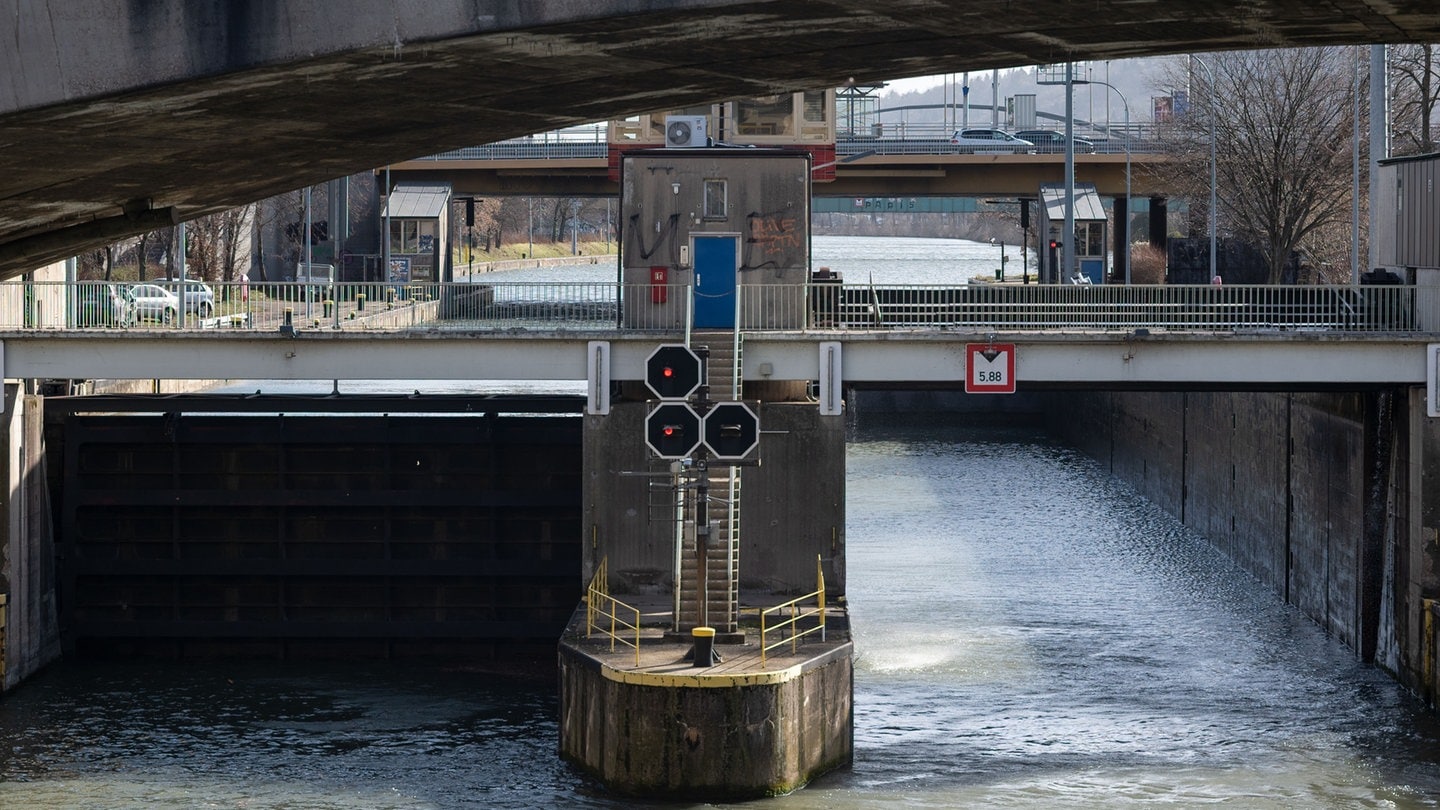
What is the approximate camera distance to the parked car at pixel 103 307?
31172mm

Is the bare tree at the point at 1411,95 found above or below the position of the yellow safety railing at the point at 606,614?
above

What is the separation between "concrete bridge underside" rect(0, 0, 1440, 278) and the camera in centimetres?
1172

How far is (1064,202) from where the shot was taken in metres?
58.6

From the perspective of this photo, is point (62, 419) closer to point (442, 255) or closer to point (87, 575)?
point (87, 575)

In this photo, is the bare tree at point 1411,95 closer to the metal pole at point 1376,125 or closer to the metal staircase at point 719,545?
the metal pole at point 1376,125

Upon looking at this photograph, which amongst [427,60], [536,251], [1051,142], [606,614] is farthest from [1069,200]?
[536,251]

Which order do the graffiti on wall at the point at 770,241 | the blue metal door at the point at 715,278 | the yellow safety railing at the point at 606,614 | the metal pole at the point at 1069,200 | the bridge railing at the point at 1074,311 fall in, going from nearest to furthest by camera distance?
1. the yellow safety railing at the point at 606,614
2. the bridge railing at the point at 1074,311
3. the blue metal door at the point at 715,278
4. the graffiti on wall at the point at 770,241
5. the metal pole at the point at 1069,200

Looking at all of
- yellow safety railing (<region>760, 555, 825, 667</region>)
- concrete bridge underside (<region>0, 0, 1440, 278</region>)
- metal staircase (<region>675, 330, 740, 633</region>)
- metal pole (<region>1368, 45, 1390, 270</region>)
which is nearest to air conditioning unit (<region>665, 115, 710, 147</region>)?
metal staircase (<region>675, 330, 740, 633</region>)

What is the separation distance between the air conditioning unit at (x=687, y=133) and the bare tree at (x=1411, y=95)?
27.7 metres

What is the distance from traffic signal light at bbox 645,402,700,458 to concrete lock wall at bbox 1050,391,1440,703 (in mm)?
12040

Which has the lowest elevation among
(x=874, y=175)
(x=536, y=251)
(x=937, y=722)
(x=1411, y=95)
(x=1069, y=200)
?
(x=937, y=722)

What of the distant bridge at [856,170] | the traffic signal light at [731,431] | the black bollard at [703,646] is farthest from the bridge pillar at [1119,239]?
the black bollard at [703,646]

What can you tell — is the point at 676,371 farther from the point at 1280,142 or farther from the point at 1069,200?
the point at 1280,142

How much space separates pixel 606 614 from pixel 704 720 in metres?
3.58
